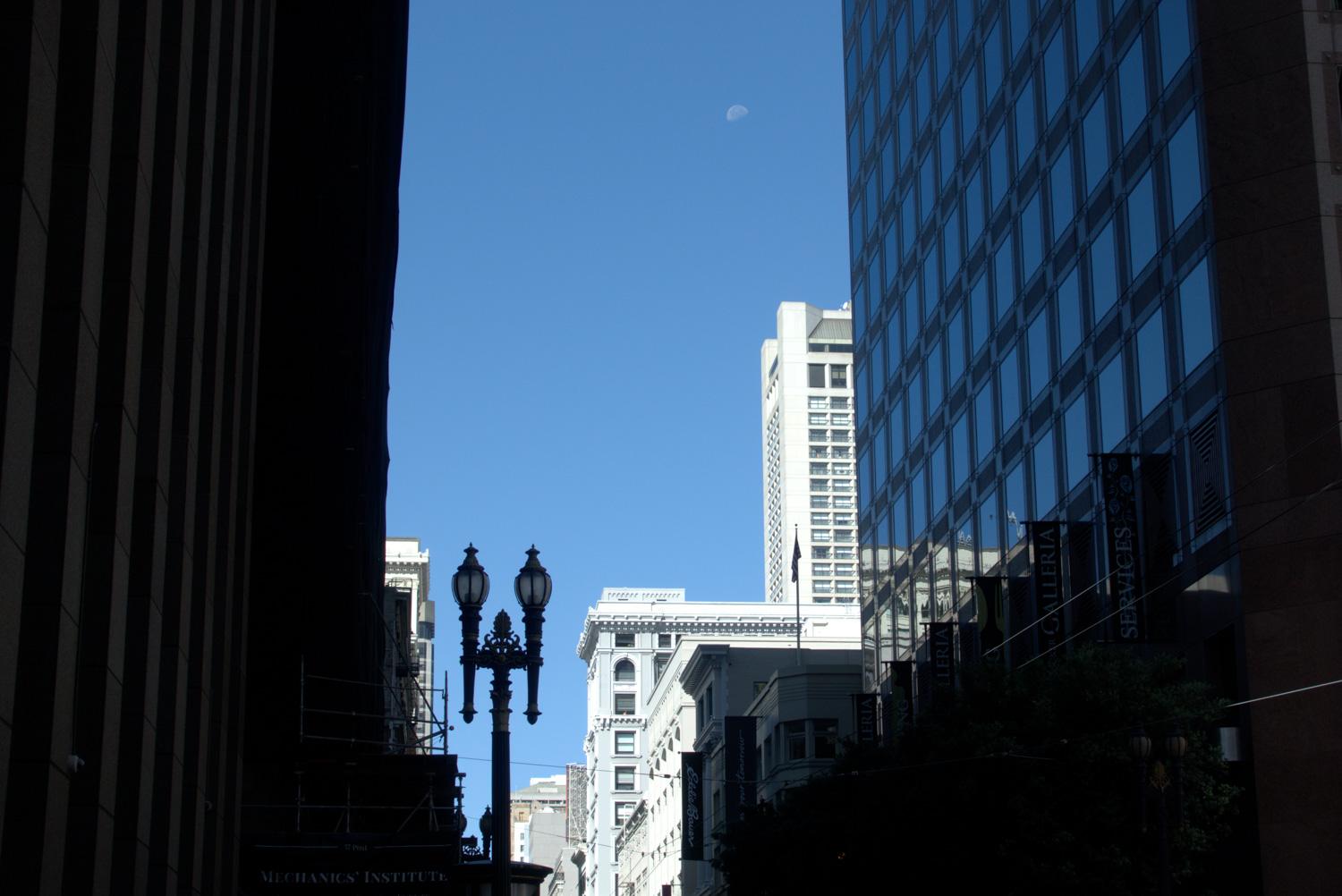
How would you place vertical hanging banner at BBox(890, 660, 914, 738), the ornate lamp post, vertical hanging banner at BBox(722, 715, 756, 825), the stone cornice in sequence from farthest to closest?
1. the stone cornice
2. vertical hanging banner at BBox(722, 715, 756, 825)
3. vertical hanging banner at BBox(890, 660, 914, 738)
4. the ornate lamp post

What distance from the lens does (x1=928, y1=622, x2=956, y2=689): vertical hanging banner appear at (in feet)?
167

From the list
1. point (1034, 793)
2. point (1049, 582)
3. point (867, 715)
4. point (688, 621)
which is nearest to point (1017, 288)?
point (1049, 582)

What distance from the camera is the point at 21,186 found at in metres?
10.7

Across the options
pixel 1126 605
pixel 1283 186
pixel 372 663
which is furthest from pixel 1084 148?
pixel 372 663

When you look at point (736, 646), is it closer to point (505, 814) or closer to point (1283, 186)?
point (1283, 186)

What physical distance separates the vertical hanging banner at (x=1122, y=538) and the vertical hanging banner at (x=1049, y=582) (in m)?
3.89

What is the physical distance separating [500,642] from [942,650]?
33.9m

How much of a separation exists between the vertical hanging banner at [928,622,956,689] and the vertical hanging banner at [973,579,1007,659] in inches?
143

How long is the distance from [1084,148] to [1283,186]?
34.0 ft

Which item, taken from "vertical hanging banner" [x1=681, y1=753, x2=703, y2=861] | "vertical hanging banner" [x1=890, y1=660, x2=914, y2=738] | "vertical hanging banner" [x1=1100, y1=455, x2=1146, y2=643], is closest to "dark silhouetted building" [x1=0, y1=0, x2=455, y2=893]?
"vertical hanging banner" [x1=1100, y1=455, x2=1146, y2=643]

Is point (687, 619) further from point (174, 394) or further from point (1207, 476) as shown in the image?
point (174, 394)

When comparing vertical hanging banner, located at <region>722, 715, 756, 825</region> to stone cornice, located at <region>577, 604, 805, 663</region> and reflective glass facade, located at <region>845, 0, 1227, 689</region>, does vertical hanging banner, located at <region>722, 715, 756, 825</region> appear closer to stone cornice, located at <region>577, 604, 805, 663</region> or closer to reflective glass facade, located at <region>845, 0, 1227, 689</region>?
reflective glass facade, located at <region>845, 0, 1227, 689</region>

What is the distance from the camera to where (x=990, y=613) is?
46.8 meters

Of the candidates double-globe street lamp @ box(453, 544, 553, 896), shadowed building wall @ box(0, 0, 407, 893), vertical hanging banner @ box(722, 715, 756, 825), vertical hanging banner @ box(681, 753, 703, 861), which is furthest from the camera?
vertical hanging banner @ box(681, 753, 703, 861)
